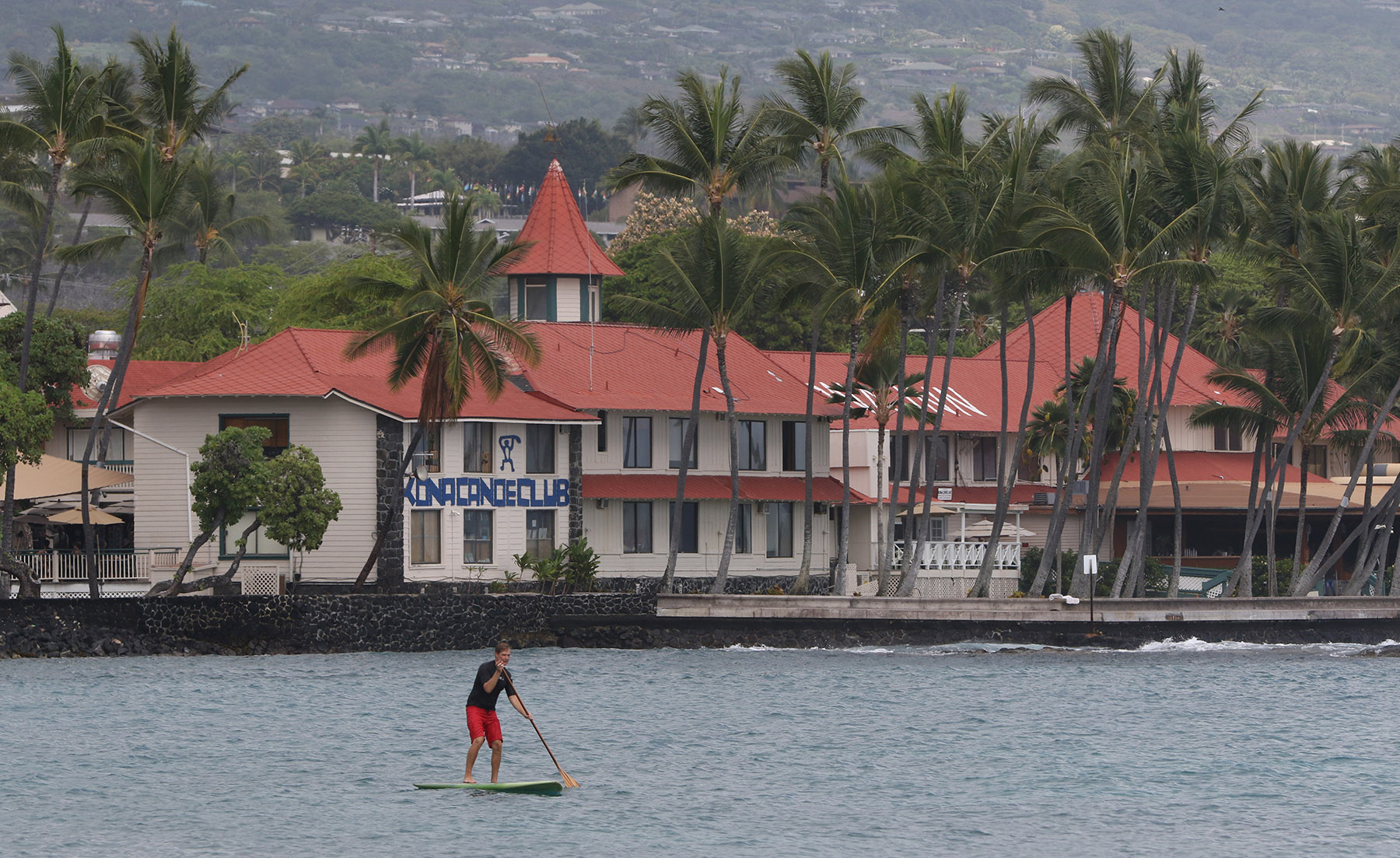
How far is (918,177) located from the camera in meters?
49.4

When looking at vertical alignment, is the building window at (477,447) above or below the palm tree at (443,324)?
below

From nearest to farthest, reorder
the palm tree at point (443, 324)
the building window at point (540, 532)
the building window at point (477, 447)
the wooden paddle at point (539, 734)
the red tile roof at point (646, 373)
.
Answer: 1. the wooden paddle at point (539, 734)
2. the palm tree at point (443, 324)
3. the building window at point (477, 447)
4. the building window at point (540, 532)
5. the red tile roof at point (646, 373)

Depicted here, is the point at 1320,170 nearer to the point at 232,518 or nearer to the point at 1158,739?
the point at 1158,739

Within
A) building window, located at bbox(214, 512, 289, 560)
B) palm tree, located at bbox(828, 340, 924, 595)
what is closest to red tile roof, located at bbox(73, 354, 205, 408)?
building window, located at bbox(214, 512, 289, 560)

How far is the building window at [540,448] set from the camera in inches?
2084

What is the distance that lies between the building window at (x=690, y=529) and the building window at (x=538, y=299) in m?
8.69

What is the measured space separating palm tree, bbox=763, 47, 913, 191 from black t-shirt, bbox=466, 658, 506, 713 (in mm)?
29602

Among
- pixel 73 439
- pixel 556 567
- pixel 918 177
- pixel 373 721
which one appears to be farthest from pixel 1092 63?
pixel 73 439

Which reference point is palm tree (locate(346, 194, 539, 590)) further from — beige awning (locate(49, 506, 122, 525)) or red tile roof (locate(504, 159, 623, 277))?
red tile roof (locate(504, 159, 623, 277))

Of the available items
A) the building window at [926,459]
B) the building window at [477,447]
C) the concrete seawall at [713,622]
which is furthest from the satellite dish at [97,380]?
the building window at [926,459]

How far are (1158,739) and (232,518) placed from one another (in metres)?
22.4

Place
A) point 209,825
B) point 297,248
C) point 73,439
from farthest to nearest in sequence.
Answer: point 297,248, point 73,439, point 209,825

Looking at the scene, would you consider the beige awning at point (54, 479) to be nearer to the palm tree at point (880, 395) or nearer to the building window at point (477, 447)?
the building window at point (477, 447)

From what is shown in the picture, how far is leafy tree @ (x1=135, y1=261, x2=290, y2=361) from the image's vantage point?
74875 mm
